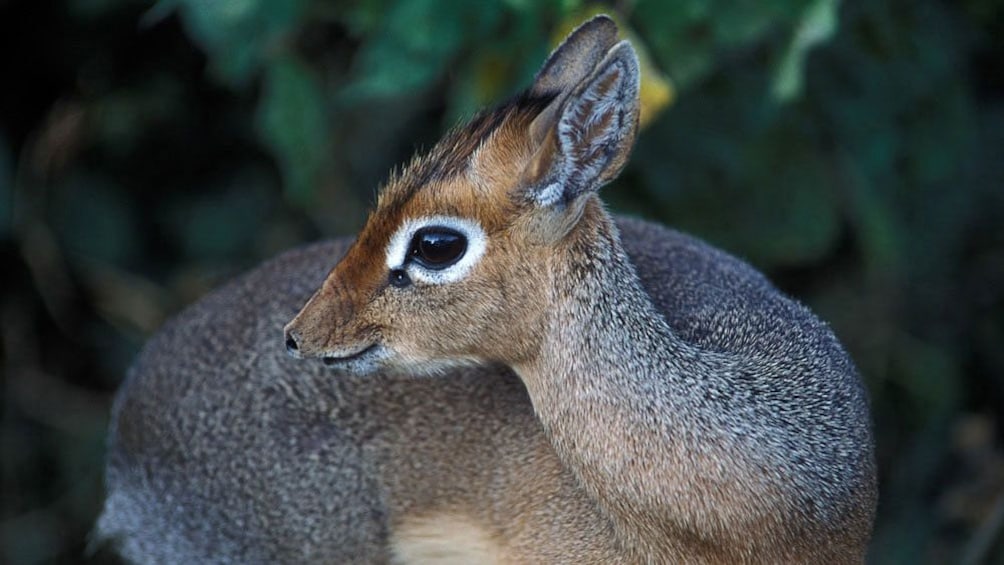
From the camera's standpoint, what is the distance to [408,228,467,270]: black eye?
2.45m

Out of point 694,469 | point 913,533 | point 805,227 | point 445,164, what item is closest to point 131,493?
point 445,164

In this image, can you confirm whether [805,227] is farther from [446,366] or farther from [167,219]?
[167,219]

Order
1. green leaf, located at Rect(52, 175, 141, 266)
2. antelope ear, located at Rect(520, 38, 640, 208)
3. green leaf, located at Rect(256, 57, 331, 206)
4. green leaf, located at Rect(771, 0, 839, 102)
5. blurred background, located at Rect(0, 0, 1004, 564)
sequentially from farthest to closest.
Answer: green leaf, located at Rect(52, 175, 141, 266) → green leaf, located at Rect(256, 57, 331, 206) → blurred background, located at Rect(0, 0, 1004, 564) → green leaf, located at Rect(771, 0, 839, 102) → antelope ear, located at Rect(520, 38, 640, 208)

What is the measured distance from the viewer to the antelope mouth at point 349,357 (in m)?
2.51

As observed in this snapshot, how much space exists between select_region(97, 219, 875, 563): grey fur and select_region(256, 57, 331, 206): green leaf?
68 cm

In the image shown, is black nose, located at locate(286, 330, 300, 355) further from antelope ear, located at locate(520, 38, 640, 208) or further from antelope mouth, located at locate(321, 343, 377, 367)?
antelope ear, located at locate(520, 38, 640, 208)

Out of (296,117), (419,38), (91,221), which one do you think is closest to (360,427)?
(419,38)

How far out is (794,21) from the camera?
343cm

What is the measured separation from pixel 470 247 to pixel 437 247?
0.06 meters

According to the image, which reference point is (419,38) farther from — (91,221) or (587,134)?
(91,221)

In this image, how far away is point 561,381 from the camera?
2.45m

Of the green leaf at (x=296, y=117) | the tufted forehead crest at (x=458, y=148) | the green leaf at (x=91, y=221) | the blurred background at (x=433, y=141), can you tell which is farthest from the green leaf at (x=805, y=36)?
the green leaf at (x=91, y=221)

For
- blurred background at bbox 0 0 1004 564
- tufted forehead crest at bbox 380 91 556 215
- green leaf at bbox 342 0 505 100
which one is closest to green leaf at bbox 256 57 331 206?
blurred background at bbox 0 0 1004 564

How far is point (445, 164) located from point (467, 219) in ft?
0.43
